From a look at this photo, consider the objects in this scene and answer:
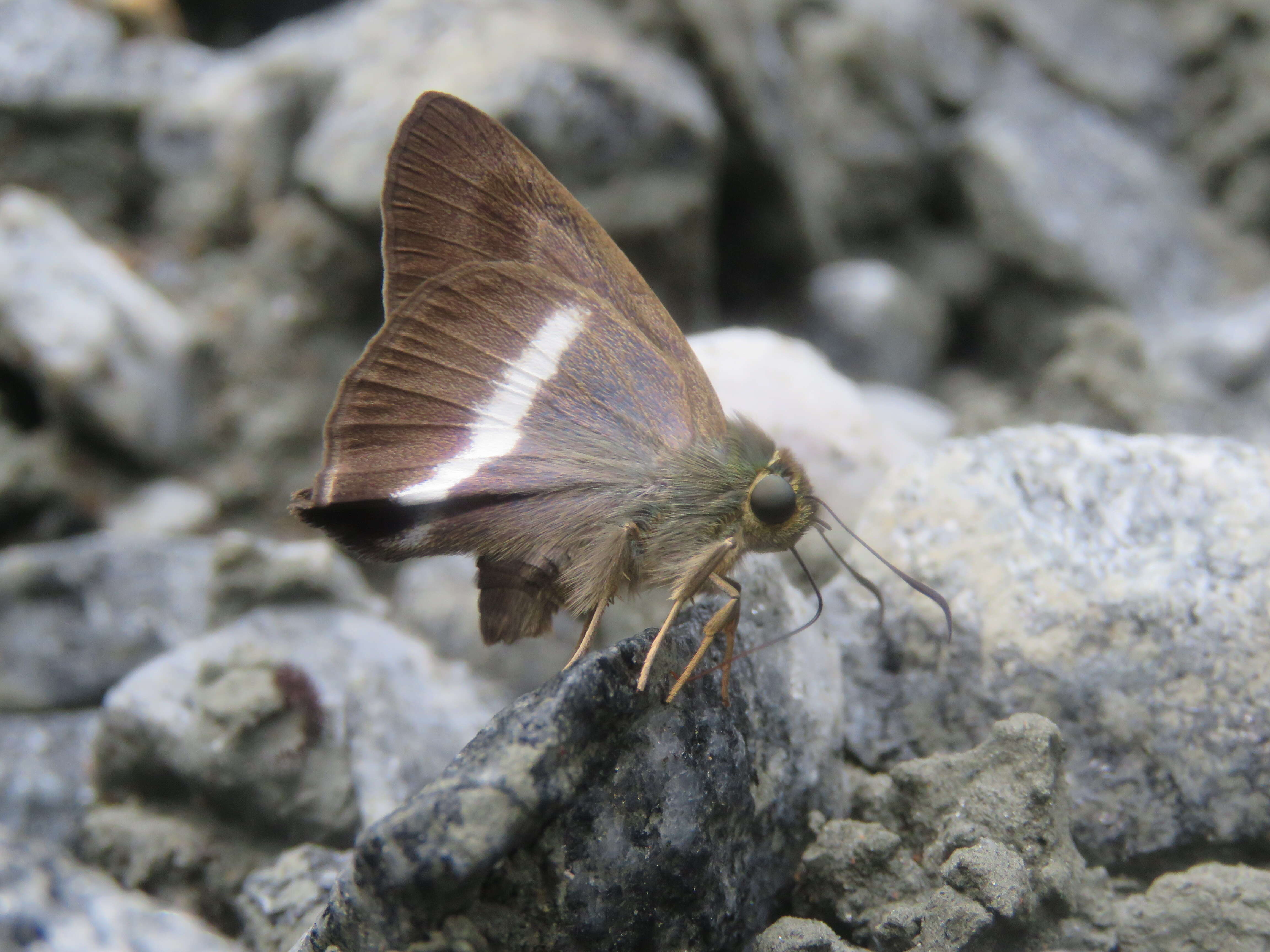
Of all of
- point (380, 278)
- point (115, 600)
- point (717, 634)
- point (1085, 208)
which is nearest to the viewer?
point (717, 634)

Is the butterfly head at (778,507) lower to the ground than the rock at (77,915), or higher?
higher

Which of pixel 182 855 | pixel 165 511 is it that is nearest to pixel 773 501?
pixel 182 855

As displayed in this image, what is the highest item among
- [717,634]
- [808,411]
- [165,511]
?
[808,411]

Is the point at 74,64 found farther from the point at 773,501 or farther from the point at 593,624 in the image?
the point at 773,501

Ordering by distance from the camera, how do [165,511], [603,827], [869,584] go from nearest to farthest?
[603,827]
[869,584]
[165,511]

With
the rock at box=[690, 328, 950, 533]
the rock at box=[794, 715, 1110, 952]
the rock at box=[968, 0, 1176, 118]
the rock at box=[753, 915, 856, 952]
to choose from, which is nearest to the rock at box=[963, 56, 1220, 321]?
the rock at box=[968, 0, 1176, 118]

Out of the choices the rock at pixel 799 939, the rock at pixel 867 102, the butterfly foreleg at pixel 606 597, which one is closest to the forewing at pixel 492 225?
the butterfly foreleg at pixel 606 597

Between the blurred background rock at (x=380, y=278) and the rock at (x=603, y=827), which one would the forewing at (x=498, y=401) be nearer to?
the rock at (x=603, y=827)

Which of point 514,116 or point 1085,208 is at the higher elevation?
point 1085,208
